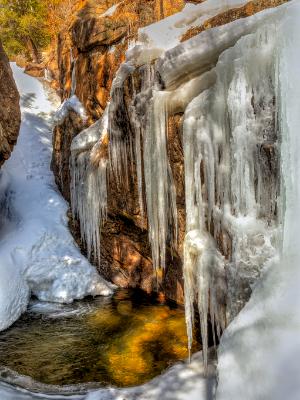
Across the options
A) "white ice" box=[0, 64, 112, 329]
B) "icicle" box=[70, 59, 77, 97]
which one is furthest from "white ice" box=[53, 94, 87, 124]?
"white ice" box=[0, 64, 112, 329]

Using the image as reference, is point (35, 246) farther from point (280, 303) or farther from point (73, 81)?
point (280, 303)

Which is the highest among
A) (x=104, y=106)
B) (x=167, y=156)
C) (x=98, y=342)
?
(x=104, y=106)

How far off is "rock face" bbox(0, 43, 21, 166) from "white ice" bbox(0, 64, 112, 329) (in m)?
2.29

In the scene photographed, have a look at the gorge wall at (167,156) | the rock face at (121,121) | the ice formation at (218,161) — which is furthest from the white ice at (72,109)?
the ice formation at (218,161)

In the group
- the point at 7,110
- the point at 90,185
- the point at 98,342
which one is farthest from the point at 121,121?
the point at 98,342

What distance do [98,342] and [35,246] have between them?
394cm

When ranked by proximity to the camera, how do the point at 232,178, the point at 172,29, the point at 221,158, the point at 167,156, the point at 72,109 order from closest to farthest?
the point at 232,178 < the point at 221,158 < the point at 167,156 < the point at 172,29 < the point at 72,109

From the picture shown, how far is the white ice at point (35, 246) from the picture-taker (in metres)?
8.02

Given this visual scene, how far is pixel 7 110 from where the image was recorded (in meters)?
8.30

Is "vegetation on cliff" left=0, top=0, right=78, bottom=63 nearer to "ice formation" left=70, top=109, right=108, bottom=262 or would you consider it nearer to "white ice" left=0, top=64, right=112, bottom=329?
"white ice" left=0, top=64, right=112, bottom=329

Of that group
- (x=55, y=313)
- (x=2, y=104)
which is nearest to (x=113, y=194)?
(x=55, y=313)

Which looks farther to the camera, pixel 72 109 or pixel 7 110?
pixel 72 109

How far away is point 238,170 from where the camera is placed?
13.1 feet

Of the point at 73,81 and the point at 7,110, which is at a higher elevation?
the point at 73,81
